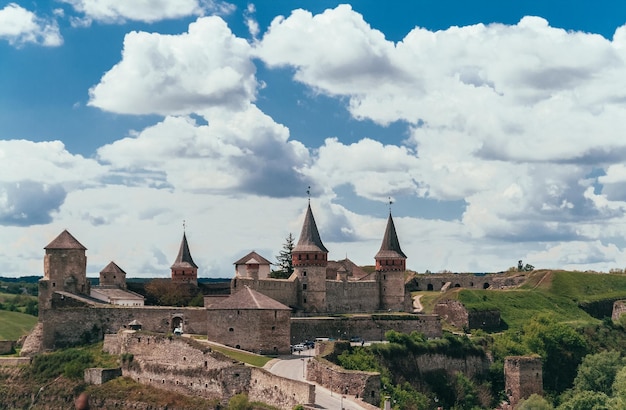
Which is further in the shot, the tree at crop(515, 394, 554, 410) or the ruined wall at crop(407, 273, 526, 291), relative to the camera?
the ruined wall at crop(407, 273, 526, 291)

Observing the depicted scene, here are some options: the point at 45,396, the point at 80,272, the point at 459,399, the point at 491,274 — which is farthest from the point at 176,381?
the point at 491,274

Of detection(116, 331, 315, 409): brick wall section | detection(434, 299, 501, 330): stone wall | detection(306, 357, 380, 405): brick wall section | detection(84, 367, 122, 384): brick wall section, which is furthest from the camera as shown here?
detection(434, 299, 501, 330): stone wall

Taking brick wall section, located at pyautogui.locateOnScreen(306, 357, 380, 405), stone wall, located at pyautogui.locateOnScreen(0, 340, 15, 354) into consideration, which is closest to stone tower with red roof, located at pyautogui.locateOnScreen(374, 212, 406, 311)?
brick wall section, located at pyautogui.locateOnScreen(306, 357, 380, 405)

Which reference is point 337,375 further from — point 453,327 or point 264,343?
point 453,327

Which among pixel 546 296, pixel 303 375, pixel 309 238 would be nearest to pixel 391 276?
pixel 309 238

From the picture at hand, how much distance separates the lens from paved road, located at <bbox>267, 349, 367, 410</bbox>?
46.5m

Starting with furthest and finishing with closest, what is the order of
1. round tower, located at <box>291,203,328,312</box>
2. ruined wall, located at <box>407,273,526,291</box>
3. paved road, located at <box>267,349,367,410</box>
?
ruined wall, located at <box>407,273,526,291</box>, round tower, located at <box>291,203,328,312</box>, paved road, located at <box>267,349,367,410</box>

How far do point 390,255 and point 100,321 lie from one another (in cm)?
3013

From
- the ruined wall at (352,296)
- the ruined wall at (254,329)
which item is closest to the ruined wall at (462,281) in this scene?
the ruined wall at (352,296)

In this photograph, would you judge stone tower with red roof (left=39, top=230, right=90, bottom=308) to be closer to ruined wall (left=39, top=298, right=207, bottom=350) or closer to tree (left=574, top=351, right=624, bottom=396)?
ruined wall (left=39, top=298, right=207, bottom=350)

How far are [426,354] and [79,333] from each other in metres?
26.8

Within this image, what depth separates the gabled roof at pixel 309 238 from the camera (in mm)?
77875

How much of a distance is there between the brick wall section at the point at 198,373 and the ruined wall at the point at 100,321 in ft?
11.3

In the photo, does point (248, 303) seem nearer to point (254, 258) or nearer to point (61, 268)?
point (61, 268)
